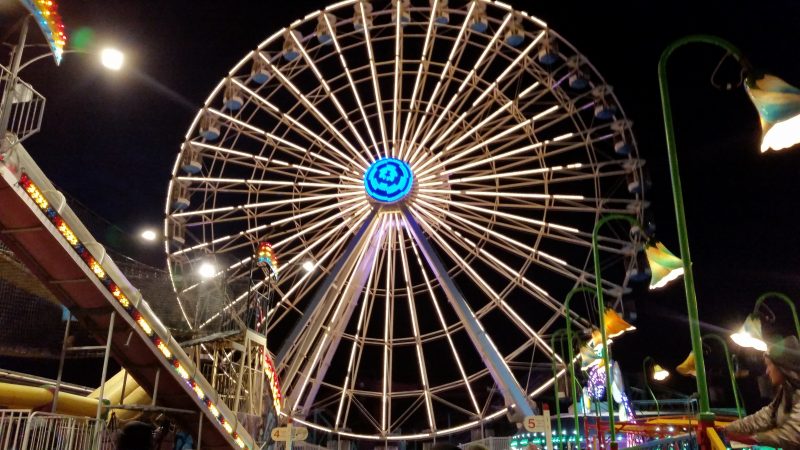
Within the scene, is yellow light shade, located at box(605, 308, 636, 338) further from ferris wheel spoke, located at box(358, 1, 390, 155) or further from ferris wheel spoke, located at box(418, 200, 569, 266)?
ferris wheel spoke, located at box(358, 1, 390, 155)

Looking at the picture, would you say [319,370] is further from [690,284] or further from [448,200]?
[690,284]

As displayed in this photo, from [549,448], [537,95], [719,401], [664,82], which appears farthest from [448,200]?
[719,401]

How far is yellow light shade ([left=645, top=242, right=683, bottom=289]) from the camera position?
29.0ft

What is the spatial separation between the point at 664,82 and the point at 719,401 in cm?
3614

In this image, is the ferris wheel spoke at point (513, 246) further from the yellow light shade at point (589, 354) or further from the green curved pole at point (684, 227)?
the green curved pole at point (684, 227)

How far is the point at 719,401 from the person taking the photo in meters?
37.8

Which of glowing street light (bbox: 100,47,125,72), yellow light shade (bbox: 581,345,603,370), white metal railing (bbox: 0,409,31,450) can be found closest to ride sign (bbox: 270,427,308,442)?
white metal railing (bbox: 0,409,31,450)

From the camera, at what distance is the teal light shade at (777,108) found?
5125 millimetres

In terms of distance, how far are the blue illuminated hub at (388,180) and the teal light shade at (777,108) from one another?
1537 centimetres

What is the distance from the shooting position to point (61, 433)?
8.86 m

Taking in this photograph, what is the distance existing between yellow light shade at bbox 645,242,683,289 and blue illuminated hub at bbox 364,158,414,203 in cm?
1179

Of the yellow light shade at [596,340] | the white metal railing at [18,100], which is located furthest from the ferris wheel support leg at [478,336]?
the white metal railing at [18,100]

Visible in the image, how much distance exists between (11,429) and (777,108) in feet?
28.1

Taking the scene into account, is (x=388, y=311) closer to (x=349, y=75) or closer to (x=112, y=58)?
(x=349, y=75)
